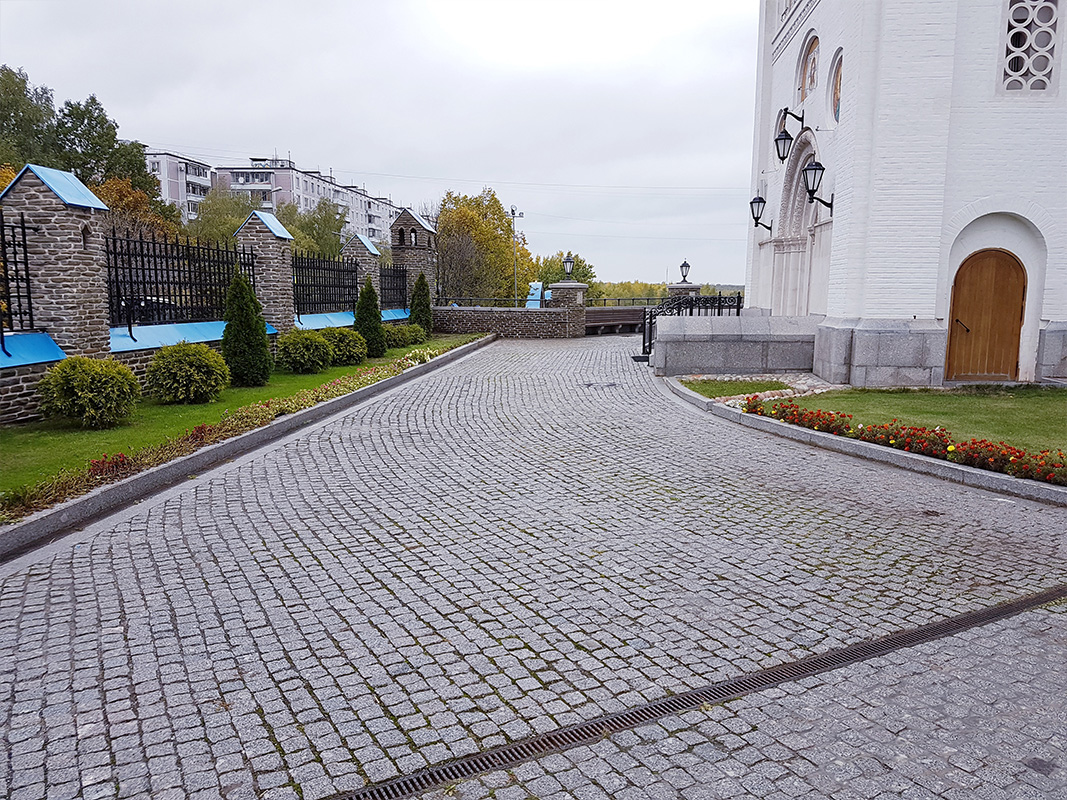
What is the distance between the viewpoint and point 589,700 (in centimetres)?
374

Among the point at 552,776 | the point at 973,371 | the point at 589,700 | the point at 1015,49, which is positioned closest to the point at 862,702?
the point at 589,700

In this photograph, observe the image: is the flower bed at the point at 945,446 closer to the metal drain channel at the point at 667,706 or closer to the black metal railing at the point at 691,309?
the metal drain channel at the point at 667,706

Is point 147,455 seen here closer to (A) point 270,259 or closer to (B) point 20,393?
(B) point 20,393

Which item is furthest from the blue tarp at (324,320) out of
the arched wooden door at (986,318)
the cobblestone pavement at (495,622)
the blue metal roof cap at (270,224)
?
A: the arched wooden door at (986,318)

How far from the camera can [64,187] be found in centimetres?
1104

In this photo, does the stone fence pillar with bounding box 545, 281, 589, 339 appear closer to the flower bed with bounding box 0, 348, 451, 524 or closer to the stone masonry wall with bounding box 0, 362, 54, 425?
the flower bed with bounding box 0, 348, 451, 524

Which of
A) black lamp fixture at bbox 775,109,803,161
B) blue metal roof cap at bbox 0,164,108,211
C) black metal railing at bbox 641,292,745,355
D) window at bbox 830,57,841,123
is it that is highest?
window at bbox 830,57,841,123

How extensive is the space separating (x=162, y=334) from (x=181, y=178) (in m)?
83.0

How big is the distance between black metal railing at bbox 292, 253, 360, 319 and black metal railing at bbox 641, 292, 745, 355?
8872 millimetres

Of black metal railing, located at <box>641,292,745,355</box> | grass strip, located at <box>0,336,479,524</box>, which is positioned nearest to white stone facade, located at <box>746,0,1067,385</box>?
black metal railing, located at <box>641,292,745,355</box>

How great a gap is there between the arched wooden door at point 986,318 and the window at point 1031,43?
3.17 meters

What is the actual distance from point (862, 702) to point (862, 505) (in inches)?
154

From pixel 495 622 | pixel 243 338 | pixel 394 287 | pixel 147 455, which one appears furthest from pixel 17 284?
pixel 394 287

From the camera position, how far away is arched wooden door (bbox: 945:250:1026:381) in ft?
47.3
